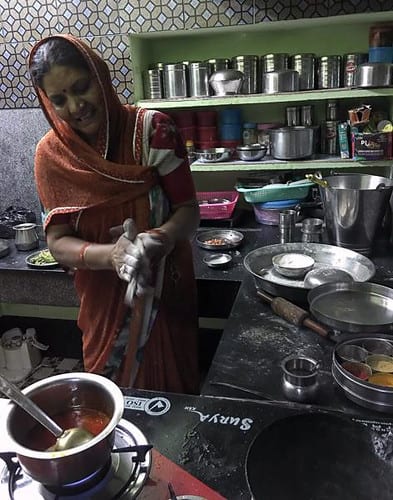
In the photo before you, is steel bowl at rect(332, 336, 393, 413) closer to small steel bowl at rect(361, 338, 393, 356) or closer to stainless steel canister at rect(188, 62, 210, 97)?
small steel bowl at rect(361, 338, 393, 356)

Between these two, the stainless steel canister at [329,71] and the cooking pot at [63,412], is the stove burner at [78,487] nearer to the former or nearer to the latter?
the cooking pot at [63,412]

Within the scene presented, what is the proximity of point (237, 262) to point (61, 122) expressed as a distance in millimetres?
797

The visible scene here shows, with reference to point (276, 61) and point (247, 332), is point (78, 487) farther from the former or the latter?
point (276, 61)

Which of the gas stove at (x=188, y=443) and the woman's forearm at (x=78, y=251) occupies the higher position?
the woman's forearm at (x=78, y=251)

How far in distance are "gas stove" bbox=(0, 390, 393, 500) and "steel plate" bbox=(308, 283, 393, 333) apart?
37 cm

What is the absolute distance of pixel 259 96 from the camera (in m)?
1.93

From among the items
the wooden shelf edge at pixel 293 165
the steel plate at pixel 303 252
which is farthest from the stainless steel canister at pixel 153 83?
the steel plate at pixel 303 252

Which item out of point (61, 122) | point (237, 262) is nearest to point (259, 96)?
point (237, 262)

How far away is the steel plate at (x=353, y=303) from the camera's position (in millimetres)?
1166

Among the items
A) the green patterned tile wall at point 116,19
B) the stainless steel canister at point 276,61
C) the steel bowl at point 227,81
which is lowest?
the steel bowl at point 227,81

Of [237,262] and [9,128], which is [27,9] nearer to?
[9,128]

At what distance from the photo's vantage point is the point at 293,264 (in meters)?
1.49

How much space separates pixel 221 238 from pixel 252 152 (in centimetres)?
41

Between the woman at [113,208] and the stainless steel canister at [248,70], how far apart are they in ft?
2.84
